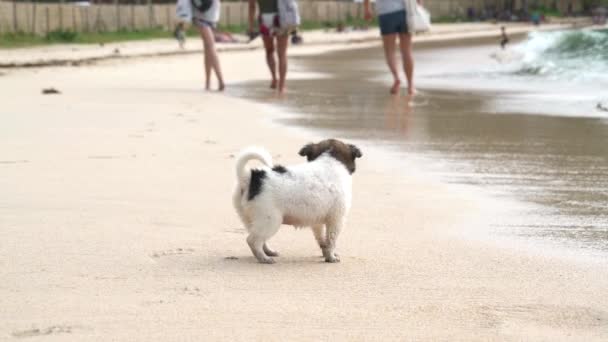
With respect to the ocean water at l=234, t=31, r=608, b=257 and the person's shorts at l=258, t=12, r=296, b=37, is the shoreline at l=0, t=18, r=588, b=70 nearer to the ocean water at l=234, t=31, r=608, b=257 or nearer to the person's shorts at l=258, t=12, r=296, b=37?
the ocean water at l=234, t=31, r=608, b=257

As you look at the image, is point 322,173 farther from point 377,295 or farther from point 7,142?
point 7,142

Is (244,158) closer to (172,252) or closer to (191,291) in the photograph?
(172,252)

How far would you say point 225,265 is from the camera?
4781 millimetres

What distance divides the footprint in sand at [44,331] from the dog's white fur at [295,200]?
1.29m

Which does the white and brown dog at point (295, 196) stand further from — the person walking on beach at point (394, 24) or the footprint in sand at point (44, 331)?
the person walking on beach at point (394, 24)

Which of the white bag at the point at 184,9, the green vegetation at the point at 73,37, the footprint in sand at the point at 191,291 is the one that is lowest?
the footprint in sand at the point at 191,291

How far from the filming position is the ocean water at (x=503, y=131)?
607 cm

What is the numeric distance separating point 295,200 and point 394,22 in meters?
7.90

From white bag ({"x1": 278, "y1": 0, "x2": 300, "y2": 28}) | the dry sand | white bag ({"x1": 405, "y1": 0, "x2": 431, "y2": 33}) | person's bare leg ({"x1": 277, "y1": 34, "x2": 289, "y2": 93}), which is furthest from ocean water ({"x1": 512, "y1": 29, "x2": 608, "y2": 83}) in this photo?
the dry sand

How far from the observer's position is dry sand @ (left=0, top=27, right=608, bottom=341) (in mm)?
3867

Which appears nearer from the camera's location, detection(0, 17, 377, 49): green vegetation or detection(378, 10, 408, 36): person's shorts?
detection(378, 10, 408, 36): person's shorts

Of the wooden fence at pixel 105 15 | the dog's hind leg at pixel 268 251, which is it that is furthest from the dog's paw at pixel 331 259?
the wooden fence at pixel 105 15

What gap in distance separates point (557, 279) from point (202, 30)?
926 centimetres

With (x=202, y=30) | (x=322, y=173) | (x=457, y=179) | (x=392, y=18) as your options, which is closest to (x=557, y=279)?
(x=322, y=173)
